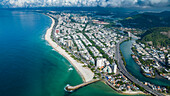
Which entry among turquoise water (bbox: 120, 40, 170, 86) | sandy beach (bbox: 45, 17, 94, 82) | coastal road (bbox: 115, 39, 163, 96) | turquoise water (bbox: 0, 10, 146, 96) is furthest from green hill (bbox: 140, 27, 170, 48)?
turquoise water (bbox: 0, 10, 146, 96)

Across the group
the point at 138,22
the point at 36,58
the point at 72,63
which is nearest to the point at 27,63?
the point at 36,58

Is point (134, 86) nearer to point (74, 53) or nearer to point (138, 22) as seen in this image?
point (74, 53)

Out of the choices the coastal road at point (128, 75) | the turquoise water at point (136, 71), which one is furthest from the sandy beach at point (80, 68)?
the turquoise water at point (136, 71)

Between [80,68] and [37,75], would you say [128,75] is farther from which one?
[37,75]

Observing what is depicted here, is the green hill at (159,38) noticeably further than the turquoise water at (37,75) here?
Yes

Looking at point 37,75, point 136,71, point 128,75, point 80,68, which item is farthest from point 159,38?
point 37,75

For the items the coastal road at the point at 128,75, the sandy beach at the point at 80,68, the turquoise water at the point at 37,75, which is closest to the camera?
the turquoise water at the point at 37,75

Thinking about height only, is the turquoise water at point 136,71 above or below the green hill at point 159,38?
below

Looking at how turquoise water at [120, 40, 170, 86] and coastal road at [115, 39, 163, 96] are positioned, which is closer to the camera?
coastal road at [115, 39, 163, 96]

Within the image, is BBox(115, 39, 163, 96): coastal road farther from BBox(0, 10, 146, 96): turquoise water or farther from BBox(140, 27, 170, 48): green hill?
BBox(140, 27, 170, 48): green hill

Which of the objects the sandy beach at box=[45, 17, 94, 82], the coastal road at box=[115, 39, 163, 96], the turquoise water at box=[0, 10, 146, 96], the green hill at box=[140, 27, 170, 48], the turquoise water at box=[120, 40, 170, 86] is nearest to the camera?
the turquoise water at box=[0, 10, 146, 96]

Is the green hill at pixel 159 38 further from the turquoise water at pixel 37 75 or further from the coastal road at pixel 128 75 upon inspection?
the turquoise water at pixel 37 75
